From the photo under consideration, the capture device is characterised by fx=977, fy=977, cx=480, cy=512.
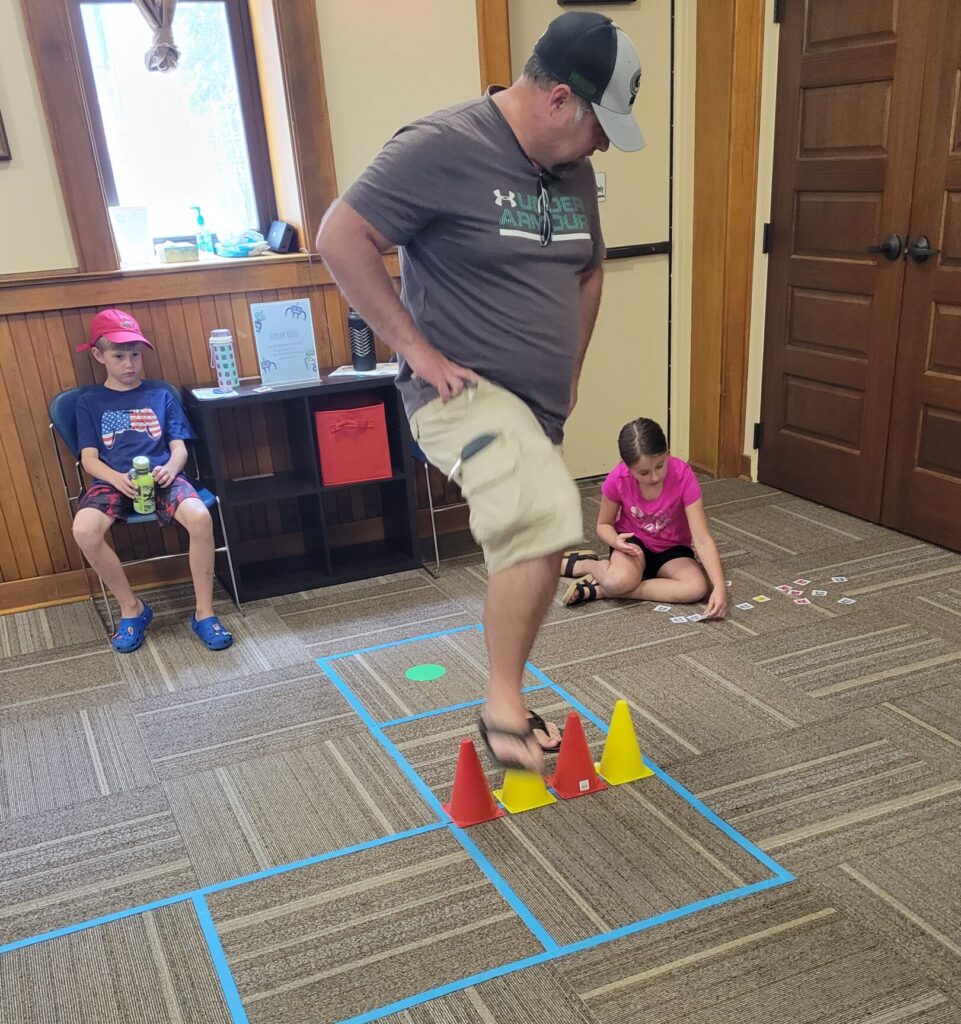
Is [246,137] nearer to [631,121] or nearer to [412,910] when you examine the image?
[631,121]

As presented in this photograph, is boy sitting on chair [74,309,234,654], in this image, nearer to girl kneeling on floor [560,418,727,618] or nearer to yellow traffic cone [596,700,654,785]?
girl kneeling on floor [560,418,727,618]

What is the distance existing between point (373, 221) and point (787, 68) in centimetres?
269

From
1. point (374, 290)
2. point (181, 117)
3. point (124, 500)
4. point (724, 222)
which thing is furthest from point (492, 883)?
point (724, 222)

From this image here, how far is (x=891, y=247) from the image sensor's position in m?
3.39

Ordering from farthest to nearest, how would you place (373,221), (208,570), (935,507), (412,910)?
(935,507) → (208,570) → (412,910) → (373,221)

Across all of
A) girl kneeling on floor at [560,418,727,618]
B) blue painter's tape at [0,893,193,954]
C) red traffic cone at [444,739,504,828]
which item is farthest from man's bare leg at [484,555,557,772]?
girl kneeling on floor at [560,418,727,618]

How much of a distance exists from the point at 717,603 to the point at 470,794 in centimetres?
119

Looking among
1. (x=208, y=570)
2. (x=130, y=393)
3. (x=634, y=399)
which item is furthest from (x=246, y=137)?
(x=634, y=399)

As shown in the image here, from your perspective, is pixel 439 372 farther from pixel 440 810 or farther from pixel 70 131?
pixel 70 131

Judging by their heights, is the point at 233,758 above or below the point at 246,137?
below

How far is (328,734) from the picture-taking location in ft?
8.07

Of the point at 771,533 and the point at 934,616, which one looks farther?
the point at 771,533

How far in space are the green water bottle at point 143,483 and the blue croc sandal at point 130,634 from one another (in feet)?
1.15

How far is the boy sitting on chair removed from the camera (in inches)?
120
